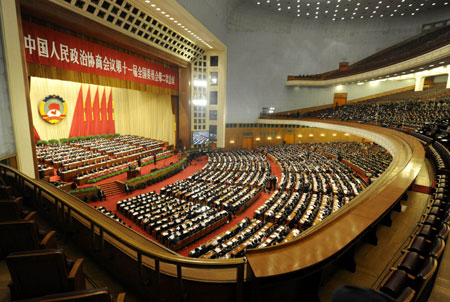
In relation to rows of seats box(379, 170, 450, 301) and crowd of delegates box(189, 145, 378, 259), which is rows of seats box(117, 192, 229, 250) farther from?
rows of seats box(379, 170, 450, 301)

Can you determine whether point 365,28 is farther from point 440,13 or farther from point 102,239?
point 102,239

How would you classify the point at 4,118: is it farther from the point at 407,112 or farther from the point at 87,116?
the point at 407,112

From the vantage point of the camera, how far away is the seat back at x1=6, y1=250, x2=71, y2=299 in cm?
166

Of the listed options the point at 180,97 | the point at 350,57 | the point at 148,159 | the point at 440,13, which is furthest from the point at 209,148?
the point at 440,13

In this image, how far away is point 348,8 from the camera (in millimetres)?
22406

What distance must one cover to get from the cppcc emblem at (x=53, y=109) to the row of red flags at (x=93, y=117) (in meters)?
1.17

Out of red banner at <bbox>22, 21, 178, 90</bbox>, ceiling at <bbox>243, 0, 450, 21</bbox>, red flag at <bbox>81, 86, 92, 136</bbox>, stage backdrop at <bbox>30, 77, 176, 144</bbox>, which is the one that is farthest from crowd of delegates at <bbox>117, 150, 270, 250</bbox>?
ceiling at <bbox>243, 0, 450, 21</bbox>

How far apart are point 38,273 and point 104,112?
24339 mm

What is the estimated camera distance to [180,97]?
21.9 metres

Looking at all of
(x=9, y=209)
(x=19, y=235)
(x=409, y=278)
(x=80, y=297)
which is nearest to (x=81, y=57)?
(x=9, y=209)

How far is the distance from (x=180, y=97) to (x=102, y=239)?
67.7 feet

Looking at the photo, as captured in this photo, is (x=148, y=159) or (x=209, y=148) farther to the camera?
(x=209, y=148)

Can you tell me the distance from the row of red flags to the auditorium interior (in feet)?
0.41

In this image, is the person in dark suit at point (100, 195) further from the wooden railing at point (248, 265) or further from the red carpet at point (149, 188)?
the wooden railing at point (248, 265)
